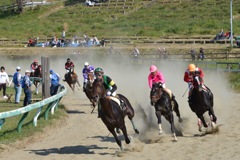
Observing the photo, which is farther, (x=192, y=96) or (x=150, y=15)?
(x=150, y=15)

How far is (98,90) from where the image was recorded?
14023 mm

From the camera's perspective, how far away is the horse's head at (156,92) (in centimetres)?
1614

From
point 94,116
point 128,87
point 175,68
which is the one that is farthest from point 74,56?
point 94,116

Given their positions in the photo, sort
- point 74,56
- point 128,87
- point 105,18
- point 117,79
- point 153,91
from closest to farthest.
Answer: point 153,91 < point 128,87 < point 117,79 < point 74,56 < point 105,18

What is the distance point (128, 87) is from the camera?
3397cm

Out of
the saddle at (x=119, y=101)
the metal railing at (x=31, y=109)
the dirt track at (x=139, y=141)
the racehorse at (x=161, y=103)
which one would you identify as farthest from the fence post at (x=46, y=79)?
the saddle at (x=119, y=101)

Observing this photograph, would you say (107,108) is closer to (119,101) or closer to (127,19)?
(119,101)

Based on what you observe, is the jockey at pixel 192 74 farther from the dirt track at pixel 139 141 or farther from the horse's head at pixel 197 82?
the dirt track at pixel 139 141

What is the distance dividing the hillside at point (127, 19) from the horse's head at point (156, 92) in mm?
42704

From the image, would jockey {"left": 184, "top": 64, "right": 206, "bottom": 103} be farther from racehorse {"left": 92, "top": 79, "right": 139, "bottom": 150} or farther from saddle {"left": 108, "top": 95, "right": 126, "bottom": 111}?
racehorse {"left": 92, "top": 79, "right": 139, "bottom": 150}

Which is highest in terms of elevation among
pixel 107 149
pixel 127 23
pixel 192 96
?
pixel 127 23

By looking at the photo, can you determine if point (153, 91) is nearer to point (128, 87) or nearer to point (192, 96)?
point (192, 96)

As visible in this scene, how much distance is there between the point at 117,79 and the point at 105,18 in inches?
1450

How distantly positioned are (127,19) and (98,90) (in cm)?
5803
